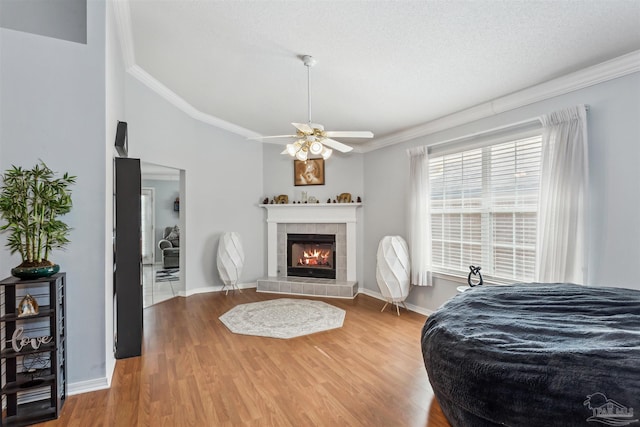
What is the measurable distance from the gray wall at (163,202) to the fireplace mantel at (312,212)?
4829 millimetres

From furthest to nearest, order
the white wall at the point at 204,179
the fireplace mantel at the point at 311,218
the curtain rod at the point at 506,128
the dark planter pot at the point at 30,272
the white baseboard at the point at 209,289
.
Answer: the fireplace mantel at the point at 311,218 → the white baseboard at the point at 209,289 → the white wall at the point at 204,179 → the curtain rod at the point at 506,128 → the dark planter pot at the point at 30,272

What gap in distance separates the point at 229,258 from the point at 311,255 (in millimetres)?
1496

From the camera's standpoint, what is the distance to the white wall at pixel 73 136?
216 cm

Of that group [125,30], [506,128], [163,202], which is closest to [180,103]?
[125,30]

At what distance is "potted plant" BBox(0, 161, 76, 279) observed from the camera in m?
1.97

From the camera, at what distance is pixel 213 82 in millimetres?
3586

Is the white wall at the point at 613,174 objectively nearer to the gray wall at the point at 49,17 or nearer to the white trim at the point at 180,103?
the gray wall at the point at 49,17

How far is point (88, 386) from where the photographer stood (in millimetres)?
2301

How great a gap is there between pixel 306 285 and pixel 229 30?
3814 mm

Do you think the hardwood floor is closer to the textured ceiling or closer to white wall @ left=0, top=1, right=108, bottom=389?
white wall @ left=0, top=1, right=108, bottom=389

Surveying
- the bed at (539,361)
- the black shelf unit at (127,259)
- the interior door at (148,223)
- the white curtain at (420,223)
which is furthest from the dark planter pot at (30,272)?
the interior door at (148,223)

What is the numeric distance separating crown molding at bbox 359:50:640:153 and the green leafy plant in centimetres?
399

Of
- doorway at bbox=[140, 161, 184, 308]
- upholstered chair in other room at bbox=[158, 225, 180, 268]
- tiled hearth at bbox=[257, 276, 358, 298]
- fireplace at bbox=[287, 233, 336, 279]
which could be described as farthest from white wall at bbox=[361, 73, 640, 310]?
doorway at bbox=[140, 161, 184, 308]

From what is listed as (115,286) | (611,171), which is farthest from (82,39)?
(611,171)
